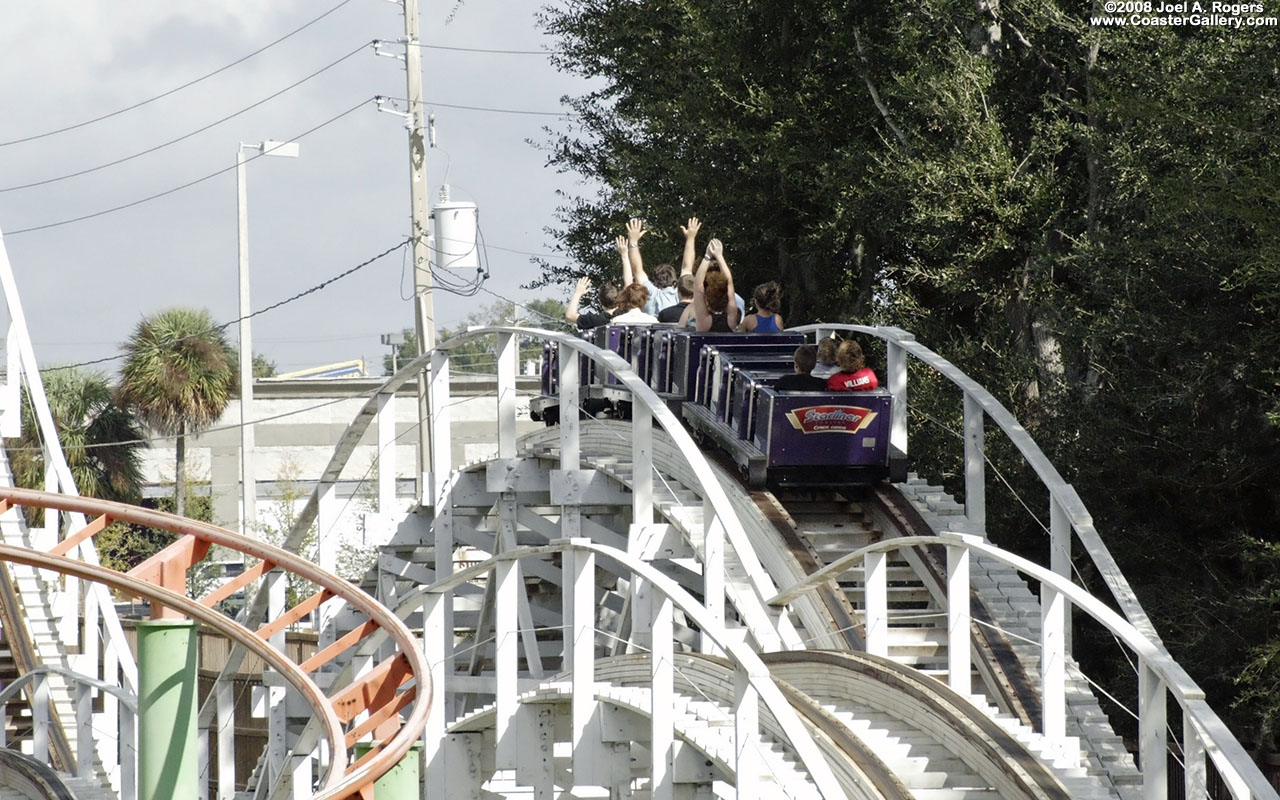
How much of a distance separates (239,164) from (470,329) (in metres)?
26.8

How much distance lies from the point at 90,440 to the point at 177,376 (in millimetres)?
2529

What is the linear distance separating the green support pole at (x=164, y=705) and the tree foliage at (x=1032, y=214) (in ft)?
25.5

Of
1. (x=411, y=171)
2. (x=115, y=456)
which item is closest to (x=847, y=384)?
(x=411, y=171)

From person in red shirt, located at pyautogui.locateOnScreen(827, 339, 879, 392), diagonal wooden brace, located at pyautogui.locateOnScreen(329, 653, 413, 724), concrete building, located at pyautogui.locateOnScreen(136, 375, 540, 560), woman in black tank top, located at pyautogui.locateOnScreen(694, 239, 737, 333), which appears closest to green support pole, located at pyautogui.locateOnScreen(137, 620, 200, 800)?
diagonal wooden brace, located at pyautogui.locateOnScreen(329, 653, 413, 724)

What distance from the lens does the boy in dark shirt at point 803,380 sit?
12922mm

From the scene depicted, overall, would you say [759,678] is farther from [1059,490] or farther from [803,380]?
[803,380]

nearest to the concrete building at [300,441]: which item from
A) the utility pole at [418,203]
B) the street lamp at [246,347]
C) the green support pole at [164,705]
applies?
the street lamp at [246,347]

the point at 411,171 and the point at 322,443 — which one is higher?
the point at 411,171

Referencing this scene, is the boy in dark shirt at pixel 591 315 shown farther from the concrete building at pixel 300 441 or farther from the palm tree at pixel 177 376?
the concrete building at pixel 300 441

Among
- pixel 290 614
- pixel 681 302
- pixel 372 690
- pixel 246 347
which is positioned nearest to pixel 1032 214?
pixel 681 302

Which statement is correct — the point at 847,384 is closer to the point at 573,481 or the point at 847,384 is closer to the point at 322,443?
the point at 573,481

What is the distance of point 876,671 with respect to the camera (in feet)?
33.5

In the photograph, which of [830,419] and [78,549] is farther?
[78,549]

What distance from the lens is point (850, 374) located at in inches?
508
